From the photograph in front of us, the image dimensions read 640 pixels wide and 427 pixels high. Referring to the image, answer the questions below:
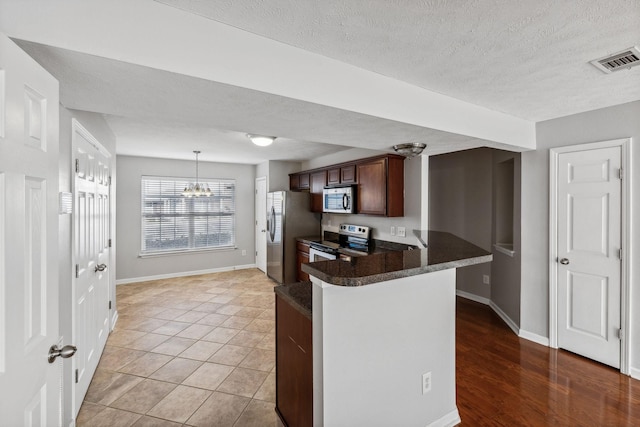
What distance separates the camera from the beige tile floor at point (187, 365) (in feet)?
6.95

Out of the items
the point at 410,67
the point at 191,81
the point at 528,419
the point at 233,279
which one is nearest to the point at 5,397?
the point at 191,81

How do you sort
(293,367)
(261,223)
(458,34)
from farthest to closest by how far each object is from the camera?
(261,223), (293,367), (458,34)

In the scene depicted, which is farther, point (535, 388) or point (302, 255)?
point (302, 255)

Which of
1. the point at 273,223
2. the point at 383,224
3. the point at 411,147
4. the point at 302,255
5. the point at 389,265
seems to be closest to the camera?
the point at 389,265

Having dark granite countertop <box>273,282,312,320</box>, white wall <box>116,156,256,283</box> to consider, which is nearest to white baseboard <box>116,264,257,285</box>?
white wall <box>116,156,256,283</box>

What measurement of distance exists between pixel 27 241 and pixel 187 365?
2.28 m

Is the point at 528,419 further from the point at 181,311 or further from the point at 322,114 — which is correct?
the point at 181,311

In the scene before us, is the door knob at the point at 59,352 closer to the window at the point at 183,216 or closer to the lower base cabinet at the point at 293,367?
the lower base cabinet at the point at 293,367

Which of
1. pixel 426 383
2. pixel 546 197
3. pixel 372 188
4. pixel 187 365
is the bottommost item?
pixel 187 365

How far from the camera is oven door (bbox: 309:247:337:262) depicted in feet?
13.8

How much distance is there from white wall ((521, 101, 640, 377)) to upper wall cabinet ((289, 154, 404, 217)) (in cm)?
137

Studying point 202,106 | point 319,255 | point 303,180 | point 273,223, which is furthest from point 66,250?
point 303,180

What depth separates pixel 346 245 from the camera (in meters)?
4.52

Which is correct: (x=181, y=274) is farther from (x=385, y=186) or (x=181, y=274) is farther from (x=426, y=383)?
(x=426, y=383)
